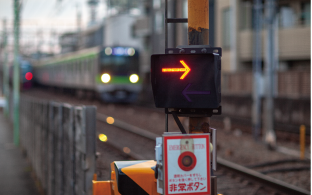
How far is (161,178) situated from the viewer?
3.09 meters

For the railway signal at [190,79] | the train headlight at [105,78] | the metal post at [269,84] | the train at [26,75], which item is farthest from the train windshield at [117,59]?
the train at [26,75]

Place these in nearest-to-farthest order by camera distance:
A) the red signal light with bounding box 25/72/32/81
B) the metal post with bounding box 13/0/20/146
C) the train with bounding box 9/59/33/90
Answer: the metal post with bounding box 13/0/20/146 → the train with bounding box 9/59/33/90 → the red signal light with bounding box 25/72/32/81

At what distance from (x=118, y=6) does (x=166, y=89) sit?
45.3 metres

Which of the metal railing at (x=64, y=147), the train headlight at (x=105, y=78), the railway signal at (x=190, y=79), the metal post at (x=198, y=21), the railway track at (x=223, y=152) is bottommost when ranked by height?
the railway track at (x=223, y=152)

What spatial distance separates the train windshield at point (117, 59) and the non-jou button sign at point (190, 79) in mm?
22505

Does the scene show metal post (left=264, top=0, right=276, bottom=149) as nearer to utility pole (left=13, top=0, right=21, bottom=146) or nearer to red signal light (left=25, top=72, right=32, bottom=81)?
utility pole (left=13, top=0, right=21, bottom=146)

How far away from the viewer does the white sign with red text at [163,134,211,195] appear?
3.02m

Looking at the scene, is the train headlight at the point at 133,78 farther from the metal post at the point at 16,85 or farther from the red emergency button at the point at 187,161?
the red emergency button at the point at 187,161

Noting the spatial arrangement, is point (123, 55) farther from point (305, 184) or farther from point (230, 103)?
point (305, 184)

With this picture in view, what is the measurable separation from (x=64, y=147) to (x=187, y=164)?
2.95 meters

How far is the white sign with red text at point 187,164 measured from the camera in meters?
3.02

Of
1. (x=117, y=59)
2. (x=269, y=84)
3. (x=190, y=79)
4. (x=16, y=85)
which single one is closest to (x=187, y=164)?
(x=190, y=79)

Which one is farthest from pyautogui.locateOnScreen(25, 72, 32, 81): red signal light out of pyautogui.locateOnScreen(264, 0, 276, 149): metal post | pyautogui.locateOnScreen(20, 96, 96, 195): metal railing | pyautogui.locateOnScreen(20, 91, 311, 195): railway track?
pyautogui.locateOnScreen(20, 96, 96, 195): metal railing

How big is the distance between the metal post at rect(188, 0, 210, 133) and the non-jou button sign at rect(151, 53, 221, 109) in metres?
0.22
